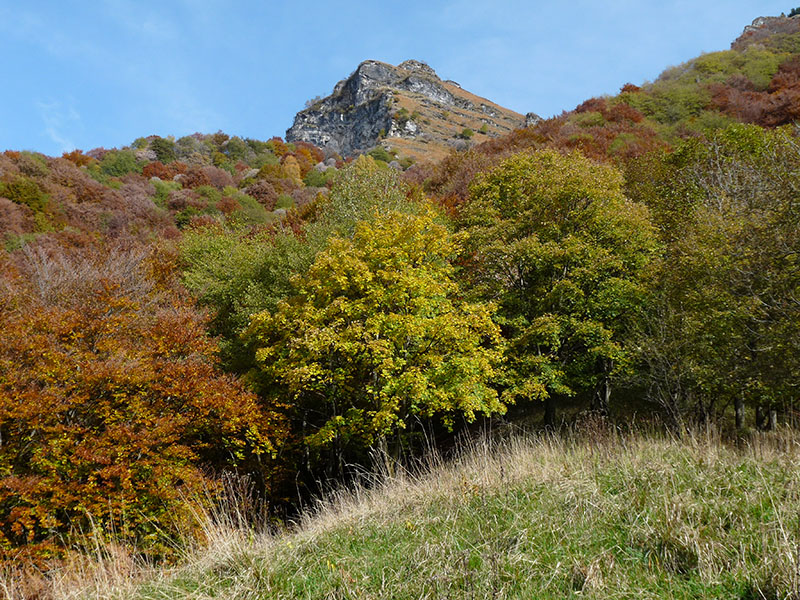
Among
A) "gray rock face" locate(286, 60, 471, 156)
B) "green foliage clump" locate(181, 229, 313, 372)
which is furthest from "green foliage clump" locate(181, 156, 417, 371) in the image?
"gray rock face" locate(286, 60, 471, 156)

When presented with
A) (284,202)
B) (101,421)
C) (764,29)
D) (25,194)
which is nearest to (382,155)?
(284,202)

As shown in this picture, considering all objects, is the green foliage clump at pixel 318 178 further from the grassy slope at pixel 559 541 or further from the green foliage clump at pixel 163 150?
the grassy slope at pixel 559 541

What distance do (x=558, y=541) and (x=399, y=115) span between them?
92737 mm

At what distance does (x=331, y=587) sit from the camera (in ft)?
12.5

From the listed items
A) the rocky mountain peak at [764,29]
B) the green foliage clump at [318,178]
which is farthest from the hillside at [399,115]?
the rocky mountain peak at [764,29]

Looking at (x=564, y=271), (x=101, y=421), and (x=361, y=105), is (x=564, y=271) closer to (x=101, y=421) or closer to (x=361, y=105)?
(x=101, y=421)

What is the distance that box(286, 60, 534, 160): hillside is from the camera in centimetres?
8462

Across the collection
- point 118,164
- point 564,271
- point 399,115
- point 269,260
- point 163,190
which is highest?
point 399,115

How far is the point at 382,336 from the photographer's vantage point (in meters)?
14.0

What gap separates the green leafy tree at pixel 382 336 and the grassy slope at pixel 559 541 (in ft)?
22.7

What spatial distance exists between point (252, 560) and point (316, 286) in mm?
10950

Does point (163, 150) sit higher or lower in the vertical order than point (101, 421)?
higher

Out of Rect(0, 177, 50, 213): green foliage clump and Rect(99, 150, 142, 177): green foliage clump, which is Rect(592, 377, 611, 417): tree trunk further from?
Rect(99, 150, 142, 177): green foliage clump

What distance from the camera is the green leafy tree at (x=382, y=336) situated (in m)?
12.9
